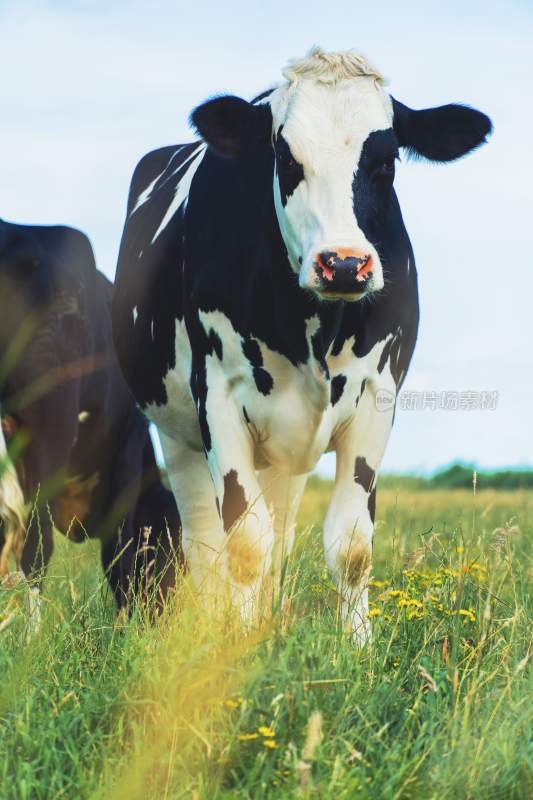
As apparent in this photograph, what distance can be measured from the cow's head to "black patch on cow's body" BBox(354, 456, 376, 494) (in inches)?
36.7

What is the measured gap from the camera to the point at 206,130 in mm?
5445

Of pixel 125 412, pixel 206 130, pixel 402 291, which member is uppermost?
pixel 206 130

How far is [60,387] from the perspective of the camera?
799 cm

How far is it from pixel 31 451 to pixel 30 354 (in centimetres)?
62

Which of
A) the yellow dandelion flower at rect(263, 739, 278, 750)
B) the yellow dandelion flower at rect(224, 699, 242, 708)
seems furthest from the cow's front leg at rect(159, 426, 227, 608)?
the yellow dandelion flower at rect(263, 739, 278, 750)

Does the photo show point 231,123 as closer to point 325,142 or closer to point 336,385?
point 325,142

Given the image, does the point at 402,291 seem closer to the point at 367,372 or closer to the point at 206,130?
the point at 367,372

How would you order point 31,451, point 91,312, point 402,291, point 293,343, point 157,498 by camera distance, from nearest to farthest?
point 293,343 → point 402,291 → point 31,451 → point 91,312 → point 157,498

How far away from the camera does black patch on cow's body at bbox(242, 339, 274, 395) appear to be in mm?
5457

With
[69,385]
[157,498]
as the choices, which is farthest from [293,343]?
[157,498]

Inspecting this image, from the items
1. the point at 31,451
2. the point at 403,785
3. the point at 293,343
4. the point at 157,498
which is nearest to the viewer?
the point at 403,785

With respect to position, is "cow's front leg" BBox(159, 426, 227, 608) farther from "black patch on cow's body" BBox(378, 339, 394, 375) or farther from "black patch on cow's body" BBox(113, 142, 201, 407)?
"black patch on cow's body" BBox(378, 339, 394, 375)

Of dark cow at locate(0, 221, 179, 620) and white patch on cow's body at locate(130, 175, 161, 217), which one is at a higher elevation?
white patch on cow's body at locate(130, 175, 161, 217)

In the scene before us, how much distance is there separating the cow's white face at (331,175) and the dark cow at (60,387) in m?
2.84
